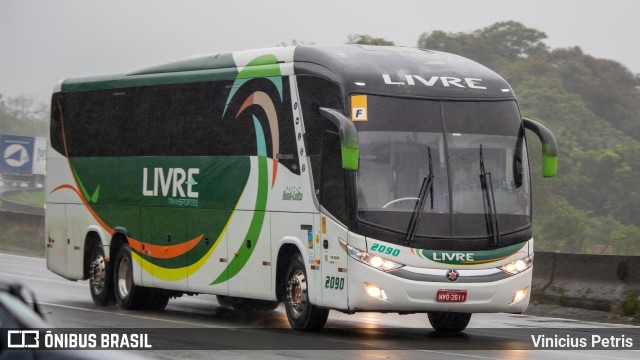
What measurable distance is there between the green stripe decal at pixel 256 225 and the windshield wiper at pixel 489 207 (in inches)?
122

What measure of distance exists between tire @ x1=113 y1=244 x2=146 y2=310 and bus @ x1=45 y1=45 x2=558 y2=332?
0.17ft

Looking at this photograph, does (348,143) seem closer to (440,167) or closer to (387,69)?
(440,167)

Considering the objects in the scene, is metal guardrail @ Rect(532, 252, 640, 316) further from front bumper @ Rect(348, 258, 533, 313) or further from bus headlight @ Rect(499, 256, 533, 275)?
front bumper @ Rect(348, 258, 533, 313)

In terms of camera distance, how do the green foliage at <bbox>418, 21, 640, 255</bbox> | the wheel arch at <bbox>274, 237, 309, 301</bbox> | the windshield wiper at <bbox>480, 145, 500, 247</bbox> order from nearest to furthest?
the windshield wiper at <bbox>480, 145, 500, 247</bbox> < the wheel arch at <bbox>274, 237, 309, 301</bbox> < the green foliage at <bbox>418, 21, 640, 255</bbox>

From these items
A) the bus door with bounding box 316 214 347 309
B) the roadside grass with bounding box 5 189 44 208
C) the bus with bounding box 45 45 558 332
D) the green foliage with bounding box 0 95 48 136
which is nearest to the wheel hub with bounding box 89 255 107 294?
the bus with bounding box 45 45 558 332

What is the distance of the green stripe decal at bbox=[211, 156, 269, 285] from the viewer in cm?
1770

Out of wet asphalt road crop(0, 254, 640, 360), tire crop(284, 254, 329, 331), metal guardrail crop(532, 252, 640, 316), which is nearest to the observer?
wet asphalt road crop(0, 254, 640, 360)

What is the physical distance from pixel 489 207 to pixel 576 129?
3837 inches

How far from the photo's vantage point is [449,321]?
17391 millimetres

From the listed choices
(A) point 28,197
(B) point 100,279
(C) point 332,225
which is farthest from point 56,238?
(A) point 28,197

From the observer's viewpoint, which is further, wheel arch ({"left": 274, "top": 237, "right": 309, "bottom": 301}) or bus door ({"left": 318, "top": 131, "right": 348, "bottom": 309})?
wheel arch ({"left": 274, "top": 237, "right": 309, "bottom": 301})

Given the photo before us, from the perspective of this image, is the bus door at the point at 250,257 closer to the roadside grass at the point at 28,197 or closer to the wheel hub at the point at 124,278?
the wheel hub at the point at 124,278

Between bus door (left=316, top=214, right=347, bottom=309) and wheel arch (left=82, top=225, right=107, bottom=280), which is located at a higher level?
bus door (left=316, top=214, right=347, bottom=309)

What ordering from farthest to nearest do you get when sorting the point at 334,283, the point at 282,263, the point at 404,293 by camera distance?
the point at 282,263 < the point at 334,283 < the point at 404,293
